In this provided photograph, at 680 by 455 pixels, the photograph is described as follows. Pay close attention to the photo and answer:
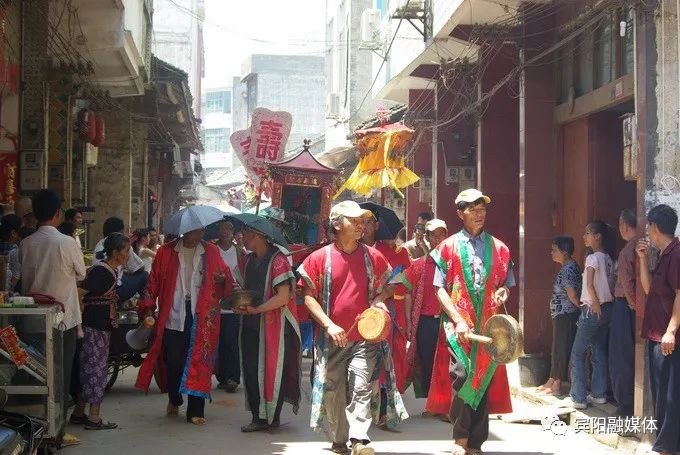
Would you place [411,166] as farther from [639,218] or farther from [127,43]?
[639,218]

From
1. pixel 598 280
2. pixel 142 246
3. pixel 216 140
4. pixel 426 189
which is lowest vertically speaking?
pixel 598 280

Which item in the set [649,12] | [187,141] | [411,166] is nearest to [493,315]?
Answer: [649,12]

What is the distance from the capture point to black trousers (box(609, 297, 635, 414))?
8945 millimetres

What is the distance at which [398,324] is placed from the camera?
33.2 ft

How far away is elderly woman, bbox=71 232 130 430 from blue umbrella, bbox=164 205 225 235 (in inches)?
22.8

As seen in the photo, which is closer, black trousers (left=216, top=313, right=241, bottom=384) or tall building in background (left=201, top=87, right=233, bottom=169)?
black trousers (left=216, top=313, right=241, bottom=384)

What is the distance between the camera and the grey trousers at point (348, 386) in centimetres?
737

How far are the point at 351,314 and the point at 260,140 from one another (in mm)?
14064

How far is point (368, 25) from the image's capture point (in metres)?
29.7

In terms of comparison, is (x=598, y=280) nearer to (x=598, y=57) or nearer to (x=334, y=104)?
(x=598, y=57)

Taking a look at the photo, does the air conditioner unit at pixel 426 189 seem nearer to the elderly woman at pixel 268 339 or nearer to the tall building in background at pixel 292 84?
the elderly woman at pixel 268 339

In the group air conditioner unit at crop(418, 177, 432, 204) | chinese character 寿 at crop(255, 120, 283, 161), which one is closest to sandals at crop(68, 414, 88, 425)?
chinese character 寿 at crop(255, 120, 283, 161)

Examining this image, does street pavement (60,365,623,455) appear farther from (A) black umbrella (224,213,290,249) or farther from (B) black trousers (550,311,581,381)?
(A) black umbrella (224,213,290,249)

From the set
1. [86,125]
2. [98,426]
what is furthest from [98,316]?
[86,125]
